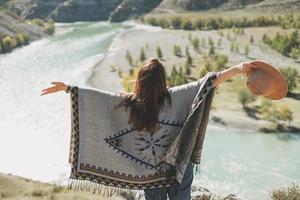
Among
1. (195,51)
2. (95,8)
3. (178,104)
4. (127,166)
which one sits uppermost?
(178,104)

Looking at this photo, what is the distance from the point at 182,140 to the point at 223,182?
18.3 metres

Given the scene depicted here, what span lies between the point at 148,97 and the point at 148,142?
0.56 metres

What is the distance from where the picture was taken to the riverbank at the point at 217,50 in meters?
32.8

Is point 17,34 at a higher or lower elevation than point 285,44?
lower

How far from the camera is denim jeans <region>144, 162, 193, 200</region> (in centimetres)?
568

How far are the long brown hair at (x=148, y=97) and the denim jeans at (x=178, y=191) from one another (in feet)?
2.03

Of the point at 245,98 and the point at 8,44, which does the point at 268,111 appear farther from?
the point at 8,44

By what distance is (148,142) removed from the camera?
5.63m

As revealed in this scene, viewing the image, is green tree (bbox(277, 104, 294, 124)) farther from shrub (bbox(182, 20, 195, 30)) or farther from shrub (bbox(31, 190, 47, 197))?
shrub (bbox(182, 20, 195, 30))

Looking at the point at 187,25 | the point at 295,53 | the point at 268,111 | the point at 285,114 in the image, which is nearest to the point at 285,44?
the point at 295,53

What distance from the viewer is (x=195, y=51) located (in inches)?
2307

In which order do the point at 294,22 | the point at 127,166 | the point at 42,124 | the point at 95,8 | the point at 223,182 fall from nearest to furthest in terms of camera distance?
1. the point at 127,166
2. the point at 223,182
3. the point at 42,124
4. the point at 294,22
5. the point at 95,8

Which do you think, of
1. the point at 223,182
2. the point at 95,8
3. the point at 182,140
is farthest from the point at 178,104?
the point at 95,8

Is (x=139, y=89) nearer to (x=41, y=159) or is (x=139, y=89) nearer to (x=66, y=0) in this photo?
(x=41, y=159)
